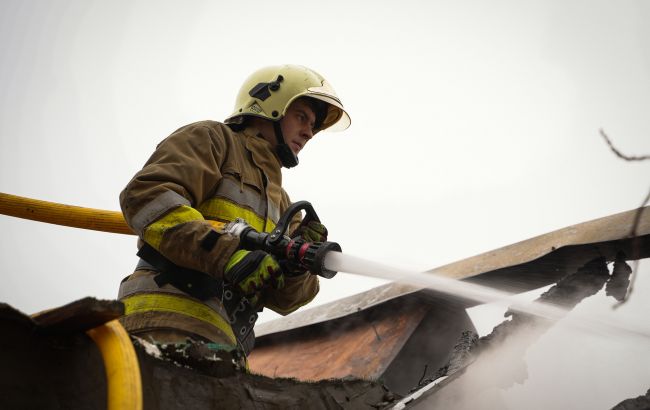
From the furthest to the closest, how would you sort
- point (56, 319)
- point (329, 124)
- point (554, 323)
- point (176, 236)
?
point (329, 124) < point (554, 323) < point (176, 236) < point (56, 319)

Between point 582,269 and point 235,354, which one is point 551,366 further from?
point 235,354

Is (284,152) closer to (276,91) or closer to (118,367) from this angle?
(276,91)

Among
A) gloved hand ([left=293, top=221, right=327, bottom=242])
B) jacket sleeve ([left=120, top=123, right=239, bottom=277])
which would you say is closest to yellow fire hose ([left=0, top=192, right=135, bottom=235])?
jacket sleeve ([left=120, top=123, right=239, bottom=277])

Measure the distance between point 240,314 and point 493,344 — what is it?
1103mm

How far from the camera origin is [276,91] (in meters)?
3.09

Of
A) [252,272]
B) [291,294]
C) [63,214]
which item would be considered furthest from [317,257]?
[63,214]

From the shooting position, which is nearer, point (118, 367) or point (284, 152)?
point (118, 367)

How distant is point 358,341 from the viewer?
3.20 metres

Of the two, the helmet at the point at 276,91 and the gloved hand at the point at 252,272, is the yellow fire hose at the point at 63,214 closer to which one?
the helmet at the point at 276,91

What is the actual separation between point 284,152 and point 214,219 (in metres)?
0.73

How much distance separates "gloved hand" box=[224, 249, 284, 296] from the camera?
1.92m

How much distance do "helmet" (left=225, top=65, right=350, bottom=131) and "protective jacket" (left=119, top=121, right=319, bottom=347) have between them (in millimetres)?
409

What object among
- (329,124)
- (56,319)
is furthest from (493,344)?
(329,124)

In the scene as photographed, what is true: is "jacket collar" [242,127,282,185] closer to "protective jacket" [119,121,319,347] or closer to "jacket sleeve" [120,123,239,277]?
"protective jacket" [119,121,319,347]
